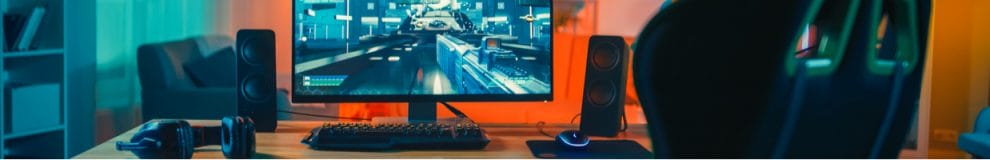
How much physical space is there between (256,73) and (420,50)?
1.27 ft

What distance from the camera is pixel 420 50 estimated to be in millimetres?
2213

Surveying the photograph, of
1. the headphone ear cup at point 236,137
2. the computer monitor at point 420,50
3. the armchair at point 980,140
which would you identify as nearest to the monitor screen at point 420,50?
the computer monitor at point 420,50

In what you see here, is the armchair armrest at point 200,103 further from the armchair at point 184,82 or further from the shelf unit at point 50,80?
the shelf unit at point 50,80

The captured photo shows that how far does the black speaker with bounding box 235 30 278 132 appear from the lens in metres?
2.22

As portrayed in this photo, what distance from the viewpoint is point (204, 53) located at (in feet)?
15.4

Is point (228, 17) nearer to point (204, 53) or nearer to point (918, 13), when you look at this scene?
point (204, 53)

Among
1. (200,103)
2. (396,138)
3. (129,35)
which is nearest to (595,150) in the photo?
(396,138)

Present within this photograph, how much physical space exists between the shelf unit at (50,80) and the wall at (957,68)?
403 cm

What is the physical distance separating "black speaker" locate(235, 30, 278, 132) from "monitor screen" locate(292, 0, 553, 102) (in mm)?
67

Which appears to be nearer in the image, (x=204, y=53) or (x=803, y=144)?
(x=803, y=144)

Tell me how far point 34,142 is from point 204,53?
97 cm

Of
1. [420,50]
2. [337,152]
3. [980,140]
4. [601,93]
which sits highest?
[420,50]

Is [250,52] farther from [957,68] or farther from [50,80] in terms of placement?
[957,68]

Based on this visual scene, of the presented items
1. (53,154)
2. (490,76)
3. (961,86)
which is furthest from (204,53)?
(961,86)
